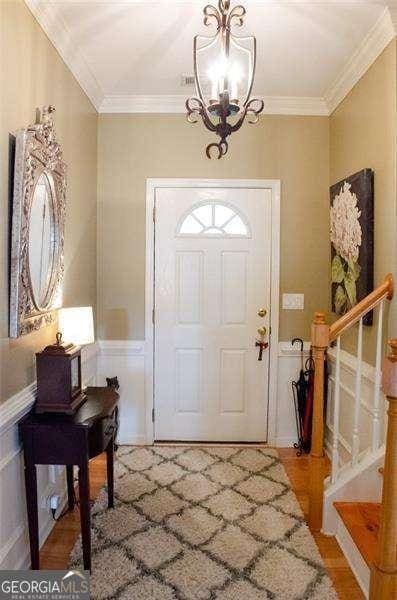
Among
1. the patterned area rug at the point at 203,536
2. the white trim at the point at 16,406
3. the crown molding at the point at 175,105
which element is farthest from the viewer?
the crown molding at the point at 175,105

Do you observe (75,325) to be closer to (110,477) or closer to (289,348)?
(110,477)

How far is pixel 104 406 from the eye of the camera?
87.6 inches

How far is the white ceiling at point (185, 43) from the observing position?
87.4 inches

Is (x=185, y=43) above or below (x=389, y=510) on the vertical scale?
above

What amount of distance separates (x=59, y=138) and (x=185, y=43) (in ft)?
3.19

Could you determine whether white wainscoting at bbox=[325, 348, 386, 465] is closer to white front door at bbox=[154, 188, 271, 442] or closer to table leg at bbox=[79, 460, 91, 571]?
white front door at bbox=[154, 188, 271, 442]

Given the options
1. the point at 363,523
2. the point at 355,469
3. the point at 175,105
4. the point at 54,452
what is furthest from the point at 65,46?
the point at 363,523

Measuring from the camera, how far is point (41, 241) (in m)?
2.20

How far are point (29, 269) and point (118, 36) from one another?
1.56 meters

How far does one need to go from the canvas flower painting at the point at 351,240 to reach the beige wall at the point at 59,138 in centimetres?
188

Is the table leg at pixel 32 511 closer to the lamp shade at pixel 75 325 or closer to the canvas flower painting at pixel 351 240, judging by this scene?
the lamp shade at pixel 75 325

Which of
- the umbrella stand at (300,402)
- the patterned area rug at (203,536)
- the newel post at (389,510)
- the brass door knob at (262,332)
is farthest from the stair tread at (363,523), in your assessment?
the brass door knob at (262,332)

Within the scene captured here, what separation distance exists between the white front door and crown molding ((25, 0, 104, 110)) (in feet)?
2.91

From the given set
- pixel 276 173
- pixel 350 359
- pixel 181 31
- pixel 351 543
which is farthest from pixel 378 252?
pixel 181 31
